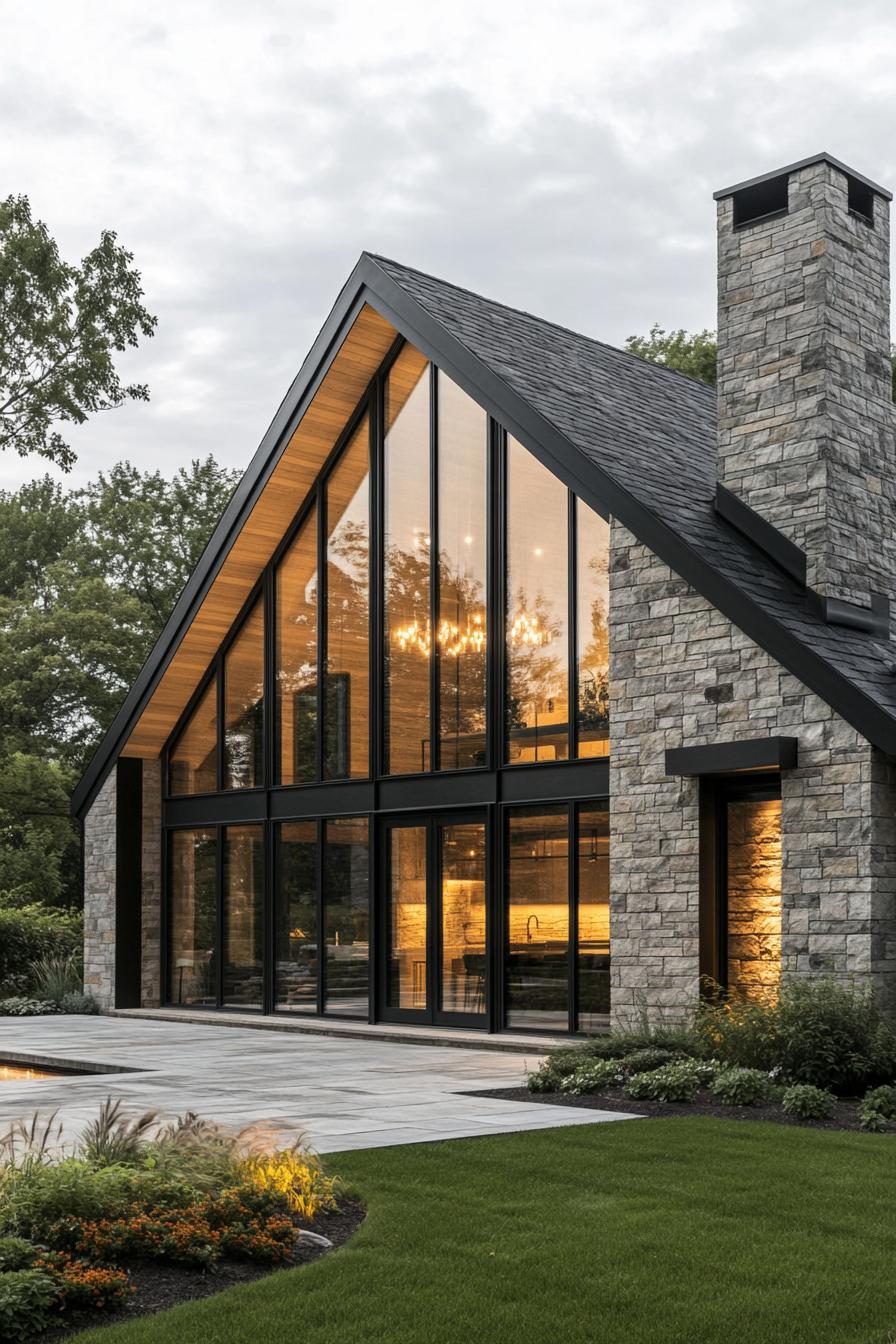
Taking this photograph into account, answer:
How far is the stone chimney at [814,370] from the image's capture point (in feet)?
41.0

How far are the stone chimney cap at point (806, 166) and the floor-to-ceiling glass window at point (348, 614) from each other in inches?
203

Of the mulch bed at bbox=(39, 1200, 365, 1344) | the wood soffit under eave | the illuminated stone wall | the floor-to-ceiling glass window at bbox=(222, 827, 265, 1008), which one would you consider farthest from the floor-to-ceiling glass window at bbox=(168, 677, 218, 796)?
the mulch bed at bbox=(39, 1200, 365, 1344)

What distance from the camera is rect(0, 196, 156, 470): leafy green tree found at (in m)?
17.7

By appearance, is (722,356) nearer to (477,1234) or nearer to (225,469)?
(477,1234)

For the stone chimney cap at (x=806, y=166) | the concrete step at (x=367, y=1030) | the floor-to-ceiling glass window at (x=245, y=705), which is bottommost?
the concrete step at (x=367, y=1030)

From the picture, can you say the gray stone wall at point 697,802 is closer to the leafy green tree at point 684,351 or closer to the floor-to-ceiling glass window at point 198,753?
the floor-to-ceiling glass window at point 198,753

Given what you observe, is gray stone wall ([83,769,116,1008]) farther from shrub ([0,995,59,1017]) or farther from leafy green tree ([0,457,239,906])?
leafy green tree ([0,457,239,906])

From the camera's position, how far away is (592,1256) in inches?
222

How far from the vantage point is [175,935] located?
1889 centimetres

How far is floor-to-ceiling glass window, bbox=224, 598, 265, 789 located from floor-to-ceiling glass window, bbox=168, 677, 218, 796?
0.83ft

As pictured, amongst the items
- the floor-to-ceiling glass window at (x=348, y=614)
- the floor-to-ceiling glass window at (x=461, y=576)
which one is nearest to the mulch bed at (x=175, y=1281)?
the floor-to-ceiling glass window at (x=461, y=576)

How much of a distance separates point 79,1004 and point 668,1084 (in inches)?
443

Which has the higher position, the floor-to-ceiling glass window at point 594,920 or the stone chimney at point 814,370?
the stone chimney at point 814,370

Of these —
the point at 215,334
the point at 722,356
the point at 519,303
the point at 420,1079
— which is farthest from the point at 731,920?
the point at 519,303
